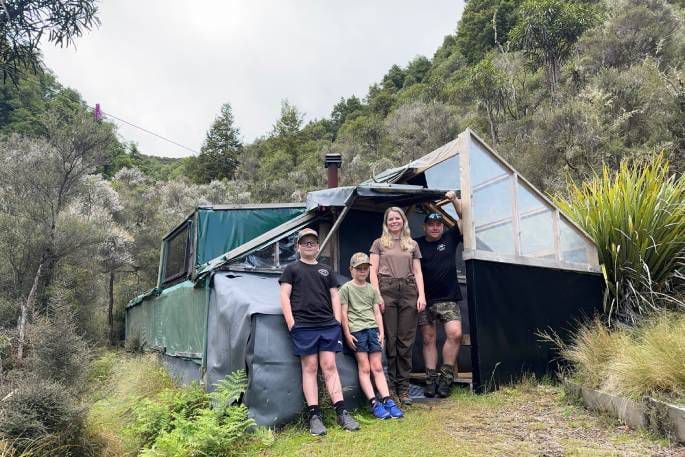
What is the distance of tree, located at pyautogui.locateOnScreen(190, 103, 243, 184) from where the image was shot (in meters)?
40.2

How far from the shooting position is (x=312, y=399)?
12.0ft

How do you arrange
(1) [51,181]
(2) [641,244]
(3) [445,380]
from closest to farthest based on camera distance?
(3) [445,380] → (2) [641,244] → (1) [51,181]

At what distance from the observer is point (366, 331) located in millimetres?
4031

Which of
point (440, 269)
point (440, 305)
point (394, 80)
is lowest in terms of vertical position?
point (440, 305)

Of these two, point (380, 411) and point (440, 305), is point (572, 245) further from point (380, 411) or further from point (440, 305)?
point (380, 411)

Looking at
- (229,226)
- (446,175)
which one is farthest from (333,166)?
(446,175)

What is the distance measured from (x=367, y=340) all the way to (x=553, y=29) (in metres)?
22.3

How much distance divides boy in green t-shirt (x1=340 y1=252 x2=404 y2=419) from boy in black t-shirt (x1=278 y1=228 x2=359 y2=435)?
0.15 metres

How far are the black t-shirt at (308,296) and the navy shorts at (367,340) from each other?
264 millimetres

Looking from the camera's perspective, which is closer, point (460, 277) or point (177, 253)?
point (460, 277)

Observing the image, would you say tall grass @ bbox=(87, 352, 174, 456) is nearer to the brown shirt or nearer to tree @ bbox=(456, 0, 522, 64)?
the brown shirt

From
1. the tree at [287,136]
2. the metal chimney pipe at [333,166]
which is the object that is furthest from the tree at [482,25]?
the metal chimney pipe at [333,166]

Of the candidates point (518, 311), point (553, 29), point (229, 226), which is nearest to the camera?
point (518, 311)

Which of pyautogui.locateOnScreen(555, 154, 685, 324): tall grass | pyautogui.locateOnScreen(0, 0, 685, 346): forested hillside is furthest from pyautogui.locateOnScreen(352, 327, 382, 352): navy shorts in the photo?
pyautogui.locateOnScreen(0, 0, 685, 346): forested hillside
